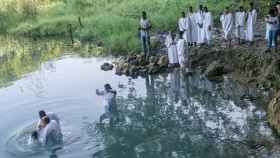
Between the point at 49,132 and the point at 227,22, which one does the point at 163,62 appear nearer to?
the point at 227,22

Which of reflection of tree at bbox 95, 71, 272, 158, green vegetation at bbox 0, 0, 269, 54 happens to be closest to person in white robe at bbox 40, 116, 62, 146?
reflection of tree at bbox 95, 71, 272, 158

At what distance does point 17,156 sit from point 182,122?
4848mm

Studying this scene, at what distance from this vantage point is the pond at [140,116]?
13.5 meters

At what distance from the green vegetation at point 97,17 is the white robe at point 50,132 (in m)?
9.99

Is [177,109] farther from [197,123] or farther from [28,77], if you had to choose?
[28,77]

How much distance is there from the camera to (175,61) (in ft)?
67.5

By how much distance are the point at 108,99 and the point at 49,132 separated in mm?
2740

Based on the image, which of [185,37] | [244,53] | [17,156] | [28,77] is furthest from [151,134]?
[28,77]

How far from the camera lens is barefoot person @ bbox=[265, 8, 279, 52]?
18141mm

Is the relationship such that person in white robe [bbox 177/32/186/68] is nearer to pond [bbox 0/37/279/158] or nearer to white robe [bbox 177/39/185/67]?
white robe [bbox 177/39/185/67]

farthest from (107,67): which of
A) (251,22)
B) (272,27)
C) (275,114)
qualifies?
(275,114)

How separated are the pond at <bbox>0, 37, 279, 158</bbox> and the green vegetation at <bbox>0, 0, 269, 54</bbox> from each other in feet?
14.6

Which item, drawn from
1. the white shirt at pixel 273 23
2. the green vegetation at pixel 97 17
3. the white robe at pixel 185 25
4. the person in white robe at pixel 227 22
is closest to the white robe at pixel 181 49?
the white robe at pixel 185 25

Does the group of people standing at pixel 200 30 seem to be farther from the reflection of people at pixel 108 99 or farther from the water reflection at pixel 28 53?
the water reflection at pixel 28 53
